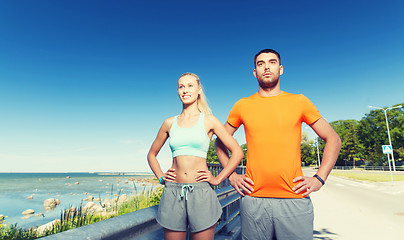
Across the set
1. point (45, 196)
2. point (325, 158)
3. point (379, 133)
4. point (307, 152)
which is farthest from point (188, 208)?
point (307, 152)

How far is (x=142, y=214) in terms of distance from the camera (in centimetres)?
159

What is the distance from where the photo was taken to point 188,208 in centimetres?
185

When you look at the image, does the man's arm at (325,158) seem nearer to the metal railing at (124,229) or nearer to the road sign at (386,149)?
the metal railing at (124,229)

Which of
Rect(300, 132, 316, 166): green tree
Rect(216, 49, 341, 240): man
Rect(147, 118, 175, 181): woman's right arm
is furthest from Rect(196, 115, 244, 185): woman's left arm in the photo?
Rect(300, 132, 316, 166): green tree

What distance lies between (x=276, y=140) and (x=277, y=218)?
59cm

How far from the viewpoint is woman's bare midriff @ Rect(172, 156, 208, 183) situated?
76.9 inches

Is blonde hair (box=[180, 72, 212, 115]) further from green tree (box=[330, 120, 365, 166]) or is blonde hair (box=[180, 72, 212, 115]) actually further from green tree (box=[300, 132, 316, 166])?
green tree (box=[300, 132, 316, 166])

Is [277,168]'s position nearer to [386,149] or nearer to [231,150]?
[231,150]

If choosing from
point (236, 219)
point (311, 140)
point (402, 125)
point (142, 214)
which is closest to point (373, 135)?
point (402, 125)

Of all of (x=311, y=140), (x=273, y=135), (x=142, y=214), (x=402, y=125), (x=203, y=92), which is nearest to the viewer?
(x=142, y=214)

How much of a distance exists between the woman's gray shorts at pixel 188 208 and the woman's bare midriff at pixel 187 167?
60 mm

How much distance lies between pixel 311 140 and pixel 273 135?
11068 cm

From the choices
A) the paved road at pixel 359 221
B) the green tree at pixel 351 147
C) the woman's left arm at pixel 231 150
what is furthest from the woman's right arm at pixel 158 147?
the green tree at pixel 351 147

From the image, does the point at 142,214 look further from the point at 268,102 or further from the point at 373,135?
the point at 373,135
